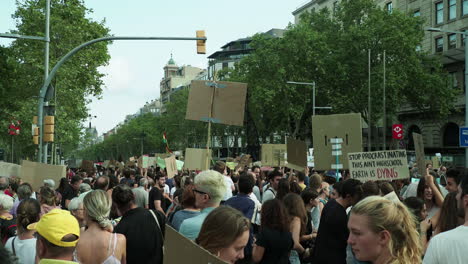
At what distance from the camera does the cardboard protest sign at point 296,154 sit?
43.9 feet

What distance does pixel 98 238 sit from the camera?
4488mm

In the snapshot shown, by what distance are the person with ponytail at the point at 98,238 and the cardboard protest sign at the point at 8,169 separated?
11.3 meters

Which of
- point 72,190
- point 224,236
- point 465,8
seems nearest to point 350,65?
point 465,8

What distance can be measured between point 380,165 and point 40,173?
265 inches

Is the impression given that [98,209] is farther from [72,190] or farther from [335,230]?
[72,190]

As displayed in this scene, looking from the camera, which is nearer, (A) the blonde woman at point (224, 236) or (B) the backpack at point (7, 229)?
(A) the blonde woman at point (224, 236)

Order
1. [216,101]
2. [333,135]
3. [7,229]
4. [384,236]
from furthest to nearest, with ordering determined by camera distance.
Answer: [333,135]
[216,101]
[7,229]
[384,236]

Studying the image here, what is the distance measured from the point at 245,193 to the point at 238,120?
2.82 m

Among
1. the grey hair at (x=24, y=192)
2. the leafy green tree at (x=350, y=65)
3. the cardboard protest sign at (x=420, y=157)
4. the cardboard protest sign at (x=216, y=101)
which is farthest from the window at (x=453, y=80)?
the grey hair at (x=24, y=192)

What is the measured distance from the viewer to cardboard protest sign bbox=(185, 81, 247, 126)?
9.90 metres

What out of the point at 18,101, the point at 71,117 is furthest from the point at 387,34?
the point at 18,101

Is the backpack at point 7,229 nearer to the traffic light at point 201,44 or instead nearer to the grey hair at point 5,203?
the grey hair at point 5,203

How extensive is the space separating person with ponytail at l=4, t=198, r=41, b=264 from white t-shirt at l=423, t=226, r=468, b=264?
3.13m

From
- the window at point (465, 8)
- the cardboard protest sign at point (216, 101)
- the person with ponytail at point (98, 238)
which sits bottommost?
the person with ponytail at point (98, 238)
